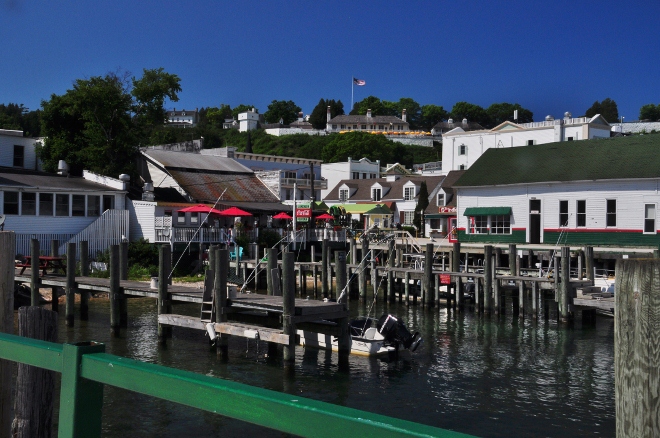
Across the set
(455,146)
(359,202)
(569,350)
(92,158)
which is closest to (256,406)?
(569,350)

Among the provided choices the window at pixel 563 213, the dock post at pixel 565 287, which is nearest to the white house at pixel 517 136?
the window at pixel 563 213

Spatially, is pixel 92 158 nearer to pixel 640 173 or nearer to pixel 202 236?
pixel 202 236

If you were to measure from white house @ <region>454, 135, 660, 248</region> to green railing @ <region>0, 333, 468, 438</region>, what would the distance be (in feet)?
130

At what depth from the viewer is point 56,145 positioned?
49.5m

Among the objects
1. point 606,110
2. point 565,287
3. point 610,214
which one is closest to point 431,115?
point 606,110

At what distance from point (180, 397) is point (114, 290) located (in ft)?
73.5

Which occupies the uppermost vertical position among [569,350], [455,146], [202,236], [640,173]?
[455,146]

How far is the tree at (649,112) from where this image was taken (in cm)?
15806

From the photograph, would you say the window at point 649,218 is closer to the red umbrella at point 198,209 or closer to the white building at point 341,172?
the red umbrella at point 198,209

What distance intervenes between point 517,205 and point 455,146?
130 feet

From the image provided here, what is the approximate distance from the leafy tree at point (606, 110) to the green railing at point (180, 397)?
6629 inches

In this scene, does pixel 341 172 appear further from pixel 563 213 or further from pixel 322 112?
pixel 322 112

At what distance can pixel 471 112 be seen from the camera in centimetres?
18438

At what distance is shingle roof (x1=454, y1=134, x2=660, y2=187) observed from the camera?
40.9 m
